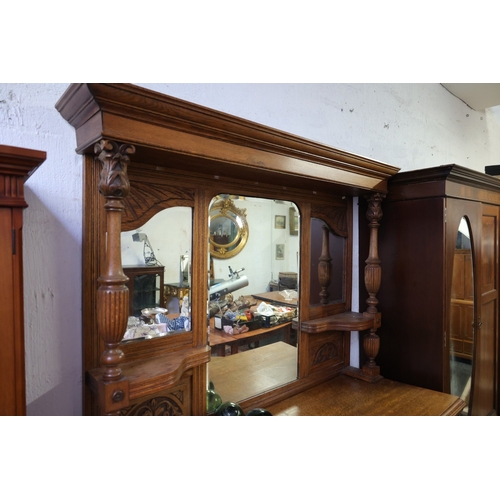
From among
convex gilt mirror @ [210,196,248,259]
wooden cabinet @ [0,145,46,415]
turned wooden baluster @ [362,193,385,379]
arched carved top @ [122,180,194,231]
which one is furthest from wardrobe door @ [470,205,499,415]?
wooden cabinet @ [0,145,46,415]

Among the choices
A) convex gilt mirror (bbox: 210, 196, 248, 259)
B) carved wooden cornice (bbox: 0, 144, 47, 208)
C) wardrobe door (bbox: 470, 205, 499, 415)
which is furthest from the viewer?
wardrobe door (bbox: 470, 205, 499, 415)

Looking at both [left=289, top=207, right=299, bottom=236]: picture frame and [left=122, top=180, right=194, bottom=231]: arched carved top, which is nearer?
[left=122, top=180, right=194, bottom=231]: arched carved top

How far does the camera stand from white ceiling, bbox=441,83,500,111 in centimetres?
294

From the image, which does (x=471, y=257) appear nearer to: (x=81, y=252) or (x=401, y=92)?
(x=401, y=92)

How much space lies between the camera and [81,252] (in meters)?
1.14

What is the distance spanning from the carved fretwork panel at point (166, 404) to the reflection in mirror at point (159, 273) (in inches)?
8.1

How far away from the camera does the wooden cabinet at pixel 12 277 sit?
2.37ft

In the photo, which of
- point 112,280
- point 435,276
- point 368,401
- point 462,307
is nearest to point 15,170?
point 112,280

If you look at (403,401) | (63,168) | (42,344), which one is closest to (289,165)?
(63,168)

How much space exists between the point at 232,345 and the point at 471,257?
1.45 m

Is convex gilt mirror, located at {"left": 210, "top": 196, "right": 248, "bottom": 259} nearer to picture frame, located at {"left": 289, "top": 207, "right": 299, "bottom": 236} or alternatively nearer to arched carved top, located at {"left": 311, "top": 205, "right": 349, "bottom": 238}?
picture frame, located at {"left": 289, "top": 207, "right": 299, "bottom": 236}

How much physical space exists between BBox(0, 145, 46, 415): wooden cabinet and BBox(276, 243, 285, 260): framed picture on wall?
1.11 metres

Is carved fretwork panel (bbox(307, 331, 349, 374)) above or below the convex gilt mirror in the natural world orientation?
below

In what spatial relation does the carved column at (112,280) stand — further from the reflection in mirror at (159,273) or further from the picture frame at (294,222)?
the picture frame at (294,222)
